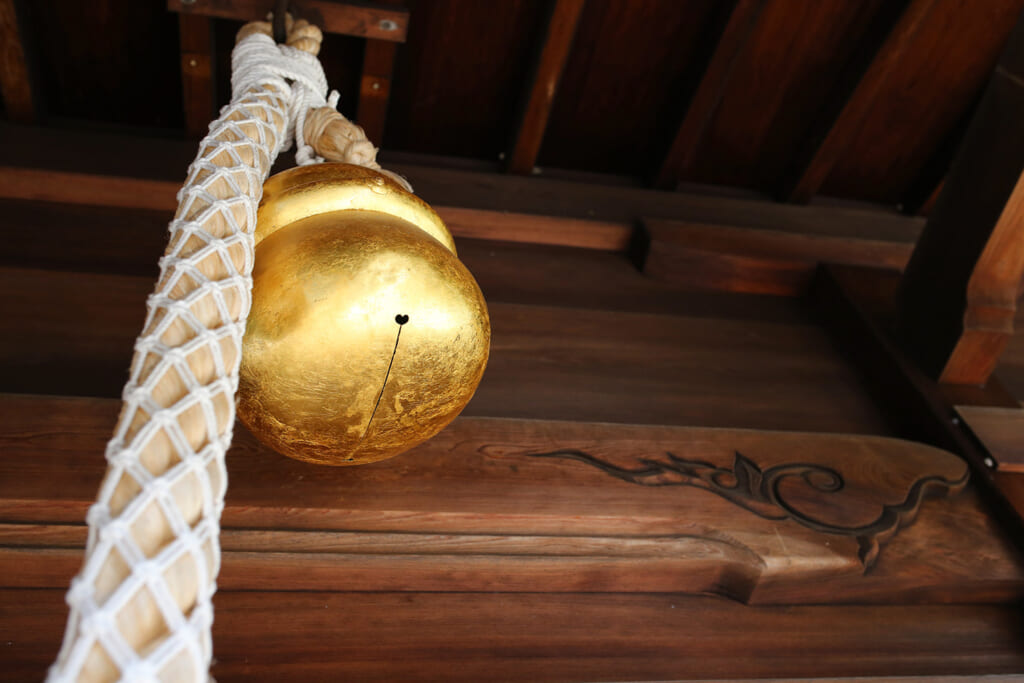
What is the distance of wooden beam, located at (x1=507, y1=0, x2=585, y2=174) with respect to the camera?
1.60m

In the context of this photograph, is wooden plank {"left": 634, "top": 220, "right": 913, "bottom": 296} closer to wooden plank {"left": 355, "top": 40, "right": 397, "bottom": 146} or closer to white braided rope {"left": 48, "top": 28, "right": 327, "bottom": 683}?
wooden plank {"left": 355, "top": 40, "right": 397, "bottom": 146}

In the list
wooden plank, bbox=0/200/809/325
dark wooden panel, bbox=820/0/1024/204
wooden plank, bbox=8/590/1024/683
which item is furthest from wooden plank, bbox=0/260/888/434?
dark wooden panel, bbox=820/0/1024/204

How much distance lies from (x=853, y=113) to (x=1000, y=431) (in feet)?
2.92

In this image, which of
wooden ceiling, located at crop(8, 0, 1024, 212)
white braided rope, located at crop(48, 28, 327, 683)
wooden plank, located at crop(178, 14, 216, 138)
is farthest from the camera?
wooden ceiling, located at crop(8, 0, 1024, 212)

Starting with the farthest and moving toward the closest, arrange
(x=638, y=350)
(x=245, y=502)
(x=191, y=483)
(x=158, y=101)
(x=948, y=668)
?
(x=158, y=101), (x=638, y=350), (x=948, y=668), (x=245, y=502), (x=191, y=483)

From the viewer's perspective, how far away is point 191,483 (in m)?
0.52

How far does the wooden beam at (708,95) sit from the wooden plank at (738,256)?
0.22 m

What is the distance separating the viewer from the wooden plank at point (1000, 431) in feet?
4.08

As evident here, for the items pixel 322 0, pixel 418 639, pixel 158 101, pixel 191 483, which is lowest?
pixel 158 101

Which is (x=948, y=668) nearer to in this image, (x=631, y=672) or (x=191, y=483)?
(x=631, y=672)

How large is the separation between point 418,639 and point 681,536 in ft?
1.20

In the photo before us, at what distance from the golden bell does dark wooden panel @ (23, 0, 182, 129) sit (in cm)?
110

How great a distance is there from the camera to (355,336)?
27.8 inches

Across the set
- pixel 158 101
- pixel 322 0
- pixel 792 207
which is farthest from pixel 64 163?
pixel 792 207
